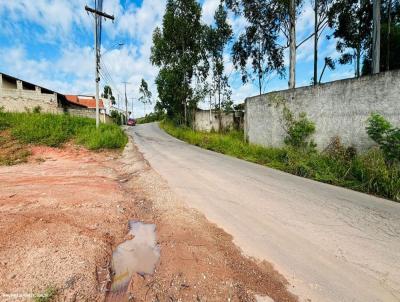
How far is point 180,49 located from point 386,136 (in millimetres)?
20628

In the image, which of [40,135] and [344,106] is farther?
[40,135]

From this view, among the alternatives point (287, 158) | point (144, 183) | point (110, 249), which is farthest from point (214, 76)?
point (110, 249)

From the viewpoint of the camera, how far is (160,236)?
10.9ft

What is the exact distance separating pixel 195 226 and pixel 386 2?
22756mm

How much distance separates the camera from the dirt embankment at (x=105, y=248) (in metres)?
2.21

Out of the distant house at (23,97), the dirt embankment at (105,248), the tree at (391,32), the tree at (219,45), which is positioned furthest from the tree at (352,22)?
the distant house at (23,97)

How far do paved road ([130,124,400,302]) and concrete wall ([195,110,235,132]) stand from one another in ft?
42.5

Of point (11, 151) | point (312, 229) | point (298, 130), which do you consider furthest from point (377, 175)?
point (11, 151)

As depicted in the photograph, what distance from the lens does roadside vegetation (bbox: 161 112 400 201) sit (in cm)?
562

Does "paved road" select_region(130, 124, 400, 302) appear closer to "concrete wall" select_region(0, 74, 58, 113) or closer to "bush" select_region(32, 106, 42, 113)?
"bush" select_region(32, 106, 42, 113)

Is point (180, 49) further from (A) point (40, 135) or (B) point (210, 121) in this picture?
(A) point (40, 135)

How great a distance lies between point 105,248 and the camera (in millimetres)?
2918

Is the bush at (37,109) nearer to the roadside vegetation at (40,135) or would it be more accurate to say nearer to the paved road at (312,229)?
→ the roadside vegetation at (40,135)

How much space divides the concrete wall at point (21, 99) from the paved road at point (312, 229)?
24.0 meters
